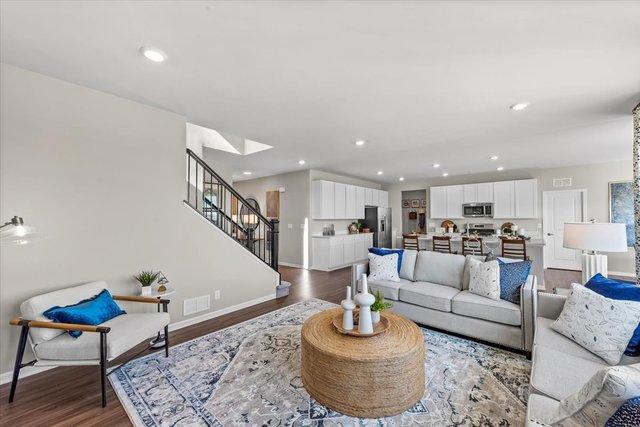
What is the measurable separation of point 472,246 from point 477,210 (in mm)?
2515

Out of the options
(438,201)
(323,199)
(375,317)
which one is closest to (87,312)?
(375,317)

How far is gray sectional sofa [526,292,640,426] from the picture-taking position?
1358 millimetres

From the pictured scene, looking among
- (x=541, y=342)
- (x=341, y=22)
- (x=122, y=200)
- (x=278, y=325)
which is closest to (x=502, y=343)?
(x=541, y=342)

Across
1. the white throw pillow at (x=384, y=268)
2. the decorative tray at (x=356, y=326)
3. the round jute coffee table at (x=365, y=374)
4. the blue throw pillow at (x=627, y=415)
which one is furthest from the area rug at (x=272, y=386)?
the blue throw pillow at (x=627, y=415)

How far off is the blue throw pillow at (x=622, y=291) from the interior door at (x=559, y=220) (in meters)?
5.41

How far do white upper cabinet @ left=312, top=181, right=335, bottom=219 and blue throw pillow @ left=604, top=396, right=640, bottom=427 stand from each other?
590cm

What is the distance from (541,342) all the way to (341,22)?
2.72 m

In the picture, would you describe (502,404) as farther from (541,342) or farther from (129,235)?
(129,235)

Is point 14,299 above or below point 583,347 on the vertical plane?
above

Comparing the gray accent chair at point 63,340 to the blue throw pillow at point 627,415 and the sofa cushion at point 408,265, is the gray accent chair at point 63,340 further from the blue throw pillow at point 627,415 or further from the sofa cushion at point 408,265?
the sofa cushion at point 408,265

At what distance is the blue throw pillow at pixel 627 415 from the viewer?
822 mm

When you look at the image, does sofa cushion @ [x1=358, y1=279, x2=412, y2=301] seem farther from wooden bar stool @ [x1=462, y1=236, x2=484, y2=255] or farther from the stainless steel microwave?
the stainless steel microwave

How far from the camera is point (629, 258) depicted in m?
5.86

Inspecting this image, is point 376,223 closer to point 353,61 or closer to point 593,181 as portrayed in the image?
point 593,181
